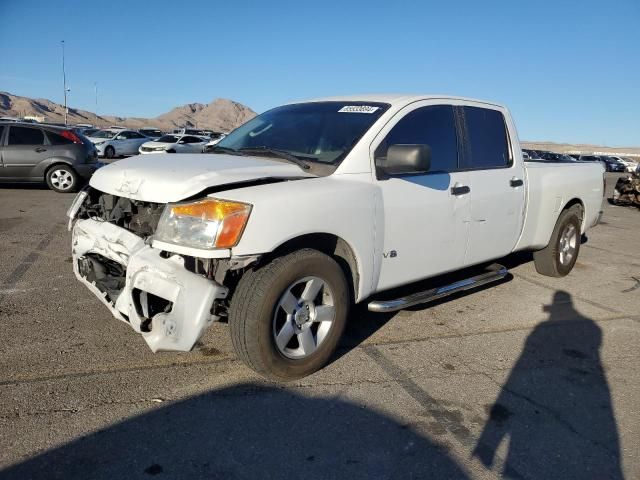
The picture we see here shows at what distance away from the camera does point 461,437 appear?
2.78m

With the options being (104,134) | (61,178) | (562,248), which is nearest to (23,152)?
(61,178)

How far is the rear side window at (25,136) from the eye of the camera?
11.3 meters

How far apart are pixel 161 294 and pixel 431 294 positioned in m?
2.03

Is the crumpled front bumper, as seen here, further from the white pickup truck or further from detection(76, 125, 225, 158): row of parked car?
detection(76, 125, 225, 158): row of parked car

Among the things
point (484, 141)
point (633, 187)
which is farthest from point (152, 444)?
point (633, 187)

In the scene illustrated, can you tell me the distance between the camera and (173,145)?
23.0m

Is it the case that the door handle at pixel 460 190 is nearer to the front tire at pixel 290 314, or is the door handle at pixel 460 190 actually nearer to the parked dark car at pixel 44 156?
the front tire at pixel 290 314

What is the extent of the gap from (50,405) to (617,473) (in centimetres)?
296

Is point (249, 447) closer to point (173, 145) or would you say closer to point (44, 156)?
point (44, 156)

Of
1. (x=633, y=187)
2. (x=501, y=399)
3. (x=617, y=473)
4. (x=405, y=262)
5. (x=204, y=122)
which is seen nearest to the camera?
(x=617, y=473)

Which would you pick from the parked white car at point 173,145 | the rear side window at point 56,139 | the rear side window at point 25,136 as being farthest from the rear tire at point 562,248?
the parked white car at point 173,145

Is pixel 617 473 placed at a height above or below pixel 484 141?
below

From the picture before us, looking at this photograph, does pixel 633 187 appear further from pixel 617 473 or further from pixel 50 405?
pixel 50 405

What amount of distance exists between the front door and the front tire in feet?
1.77
